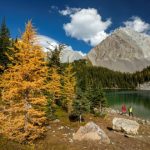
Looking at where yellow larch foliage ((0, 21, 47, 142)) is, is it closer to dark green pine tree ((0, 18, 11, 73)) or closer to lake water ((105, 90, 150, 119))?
dark green pine tree ((0, 18, 11, 73))

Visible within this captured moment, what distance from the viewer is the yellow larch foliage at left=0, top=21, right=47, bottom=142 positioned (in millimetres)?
25078

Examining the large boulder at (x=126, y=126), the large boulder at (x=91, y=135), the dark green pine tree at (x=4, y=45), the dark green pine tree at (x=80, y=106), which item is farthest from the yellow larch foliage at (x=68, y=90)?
the large boulder at (x=91, y=135)

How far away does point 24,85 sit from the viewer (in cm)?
2500

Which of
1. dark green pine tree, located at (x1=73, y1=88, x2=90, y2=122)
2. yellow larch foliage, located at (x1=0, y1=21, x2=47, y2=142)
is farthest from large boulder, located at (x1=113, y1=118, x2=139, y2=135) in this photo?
yellow larch foliage, located at (x1=0, y1=21, x2=47, y2=142)

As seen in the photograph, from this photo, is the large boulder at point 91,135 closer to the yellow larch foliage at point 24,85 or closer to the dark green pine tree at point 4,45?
the yellow larch foliage at point 24,85

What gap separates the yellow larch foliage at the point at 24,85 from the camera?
2508 cm

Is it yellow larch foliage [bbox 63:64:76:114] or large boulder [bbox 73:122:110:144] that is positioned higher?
yellow larch foliage [bbox 63:64:76:114]

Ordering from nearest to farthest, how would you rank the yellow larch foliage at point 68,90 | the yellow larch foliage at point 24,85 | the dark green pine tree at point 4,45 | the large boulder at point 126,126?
1. the yellow larch foliage at point 24,85
2. the large boulder at point 126,126
3. the yellow larch foliage at point 68,90
4. the dark green pine tree at point 4,45

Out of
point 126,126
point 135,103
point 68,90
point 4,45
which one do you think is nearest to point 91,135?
point 126,126

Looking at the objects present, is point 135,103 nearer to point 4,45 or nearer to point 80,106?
point 4,45

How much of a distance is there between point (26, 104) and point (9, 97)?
1859 mm

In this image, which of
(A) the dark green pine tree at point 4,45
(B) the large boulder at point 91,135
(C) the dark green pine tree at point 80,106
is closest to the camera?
(B) the large boulder at point 91,135

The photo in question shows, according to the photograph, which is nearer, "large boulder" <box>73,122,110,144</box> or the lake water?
"large boulder" <box>73,122,110,144</box>

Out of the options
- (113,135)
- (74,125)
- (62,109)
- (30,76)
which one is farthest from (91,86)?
(30,76)
